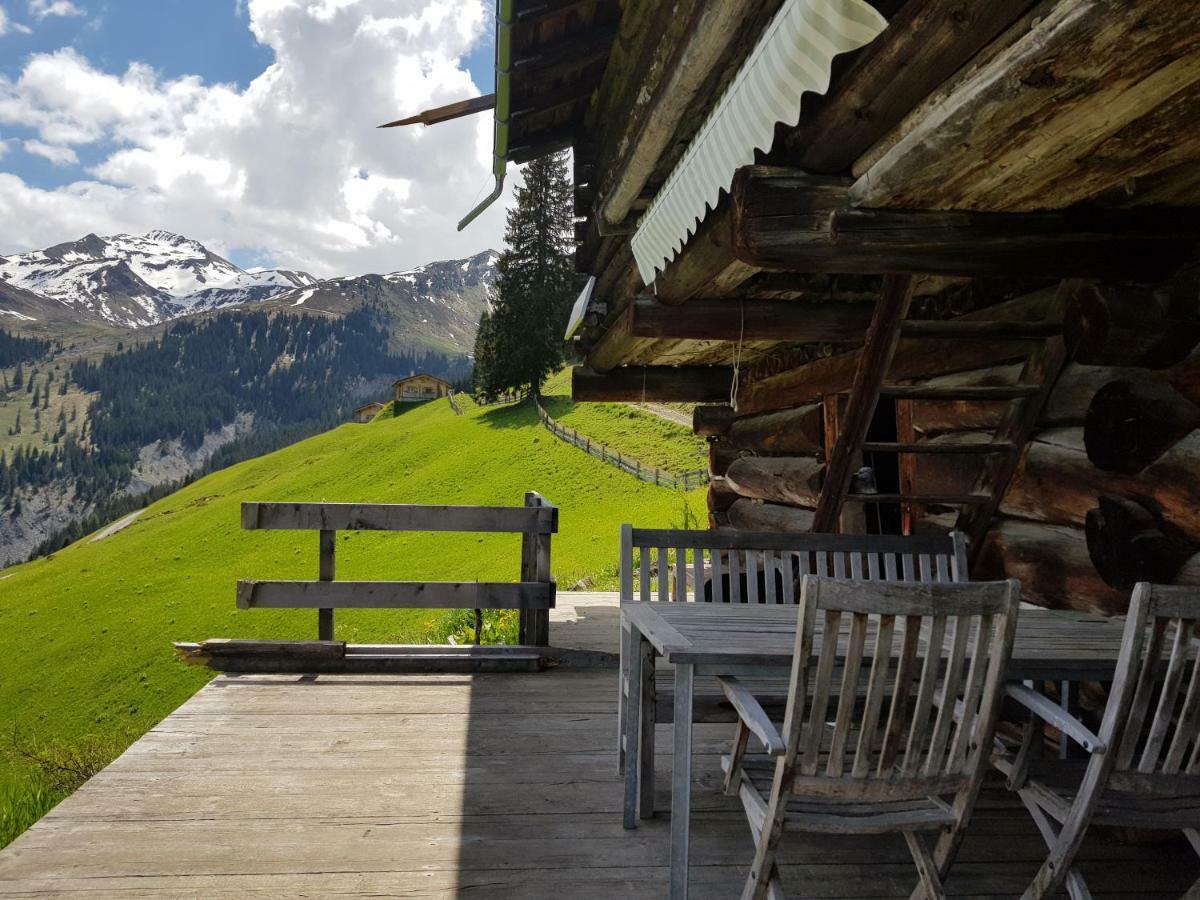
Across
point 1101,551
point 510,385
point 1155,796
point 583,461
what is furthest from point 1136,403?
point 510,385

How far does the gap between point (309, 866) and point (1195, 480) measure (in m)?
3.58

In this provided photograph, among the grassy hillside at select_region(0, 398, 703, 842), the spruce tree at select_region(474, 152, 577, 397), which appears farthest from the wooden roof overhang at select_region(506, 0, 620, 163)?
the spruce tree at select_region(474, 152, 577, 397)

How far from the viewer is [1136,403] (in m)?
3.19

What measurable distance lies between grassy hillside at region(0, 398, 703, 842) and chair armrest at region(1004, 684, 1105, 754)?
13.9 feet

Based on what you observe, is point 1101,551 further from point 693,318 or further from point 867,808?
point 693,318

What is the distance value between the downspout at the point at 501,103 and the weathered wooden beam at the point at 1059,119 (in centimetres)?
294

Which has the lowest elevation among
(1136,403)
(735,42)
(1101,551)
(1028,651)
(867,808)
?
(867,808)

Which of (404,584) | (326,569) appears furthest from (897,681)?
(326,569)

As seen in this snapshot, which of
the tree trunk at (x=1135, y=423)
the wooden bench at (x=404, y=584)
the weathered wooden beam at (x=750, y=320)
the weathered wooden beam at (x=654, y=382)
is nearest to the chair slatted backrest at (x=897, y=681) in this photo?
the tree trunk at (x=1135, y=423)

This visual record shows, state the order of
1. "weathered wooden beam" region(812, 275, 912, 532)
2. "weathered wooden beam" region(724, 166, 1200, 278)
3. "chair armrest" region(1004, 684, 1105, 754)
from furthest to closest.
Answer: "weathered wooden beam" region(812, 275, 912, 532)
"weathered wooden beam" region(724, 166, 1200, 278)
"chair armrest" region(1004, 684, 1105, 754)

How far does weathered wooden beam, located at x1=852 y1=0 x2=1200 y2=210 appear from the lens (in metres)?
1.67

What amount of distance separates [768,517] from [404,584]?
3.97 m

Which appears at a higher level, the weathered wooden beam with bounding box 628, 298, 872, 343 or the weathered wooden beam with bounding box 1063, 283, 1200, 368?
the weathered wooden beam with bounding box 628, 298, 872, 343

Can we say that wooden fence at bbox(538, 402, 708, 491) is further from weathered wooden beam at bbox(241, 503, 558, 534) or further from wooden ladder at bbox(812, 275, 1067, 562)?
wooden ladder at bbox(812, 275, 1067, 562)
